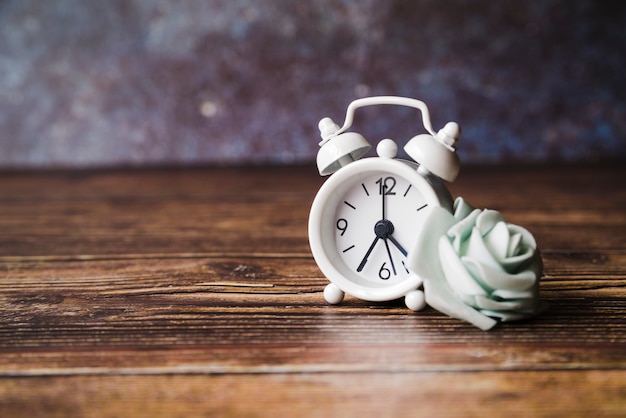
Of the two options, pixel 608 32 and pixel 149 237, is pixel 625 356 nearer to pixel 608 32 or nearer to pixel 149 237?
pixel 149 237

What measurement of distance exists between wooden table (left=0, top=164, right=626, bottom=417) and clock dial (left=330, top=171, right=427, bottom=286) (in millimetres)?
63

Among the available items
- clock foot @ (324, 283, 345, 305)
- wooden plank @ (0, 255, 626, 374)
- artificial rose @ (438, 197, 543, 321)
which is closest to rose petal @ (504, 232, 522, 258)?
artificial rose @ (438, 197, 543, 321)

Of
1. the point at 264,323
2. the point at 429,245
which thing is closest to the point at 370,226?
the point at 429,245

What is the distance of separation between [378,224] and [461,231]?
0.49 ft

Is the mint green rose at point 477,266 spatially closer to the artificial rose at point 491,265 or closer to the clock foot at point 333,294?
the artificial rose at point 491,265

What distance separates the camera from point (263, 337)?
975 mm

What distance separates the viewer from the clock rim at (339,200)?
102 cm

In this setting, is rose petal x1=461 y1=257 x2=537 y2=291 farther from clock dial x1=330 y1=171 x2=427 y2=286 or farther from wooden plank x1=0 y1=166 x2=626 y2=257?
wooden plank x1=0 y1=166 x2=626 y2=257

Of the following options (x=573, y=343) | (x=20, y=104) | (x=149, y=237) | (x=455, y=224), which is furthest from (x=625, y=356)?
(x=20, y=104)

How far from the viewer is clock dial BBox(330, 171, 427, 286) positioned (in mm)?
1057

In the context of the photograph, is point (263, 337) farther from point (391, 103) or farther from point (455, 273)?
A: point (391, 103)

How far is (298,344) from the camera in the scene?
952 mm

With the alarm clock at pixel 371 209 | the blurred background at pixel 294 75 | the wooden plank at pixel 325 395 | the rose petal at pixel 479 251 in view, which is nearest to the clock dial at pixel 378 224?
the alarm clock at pixel 371 209

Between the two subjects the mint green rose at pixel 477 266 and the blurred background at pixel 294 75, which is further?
the blurred background at pixel 294 75
